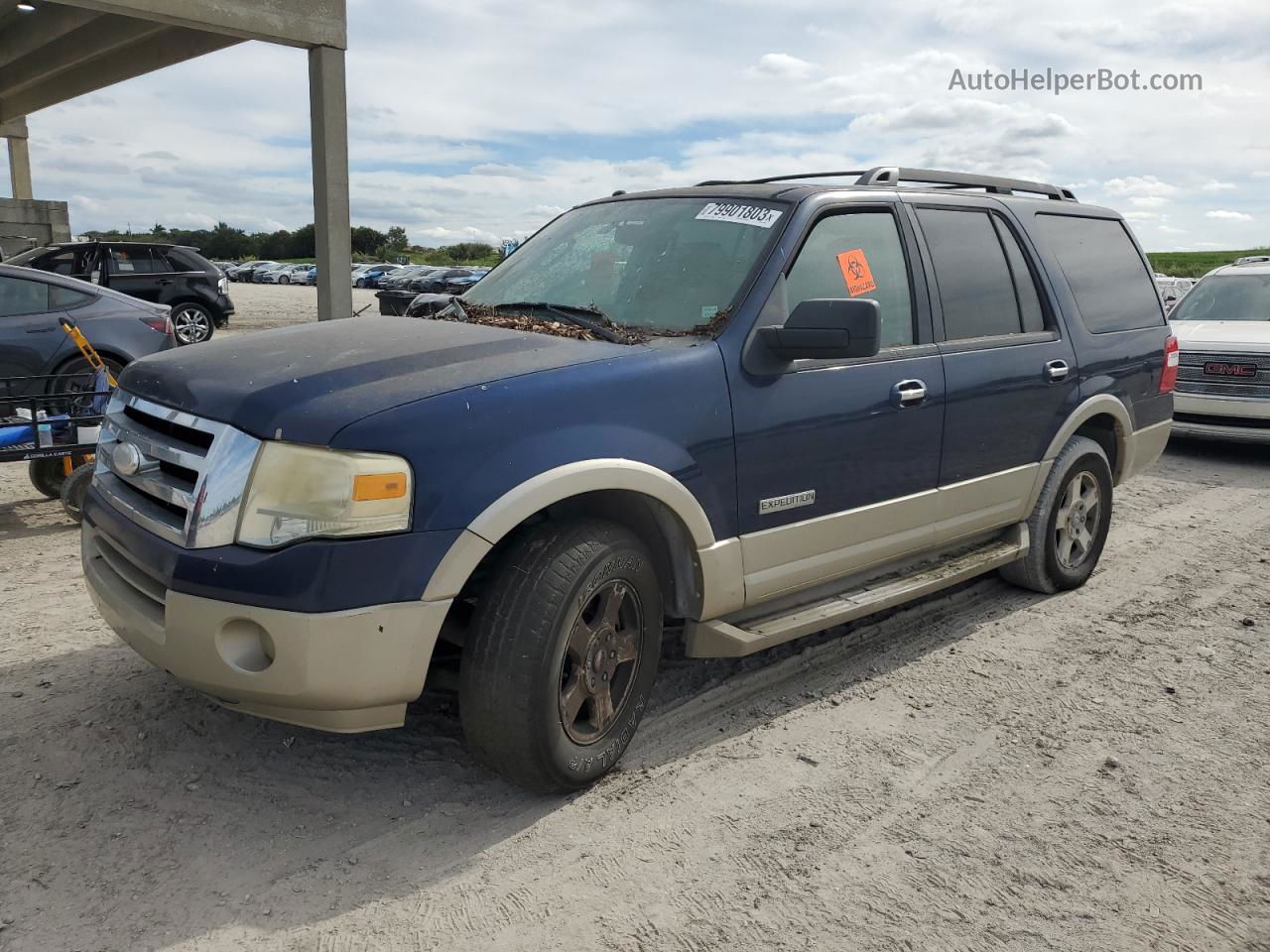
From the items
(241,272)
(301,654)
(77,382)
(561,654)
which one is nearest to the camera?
(301,654)

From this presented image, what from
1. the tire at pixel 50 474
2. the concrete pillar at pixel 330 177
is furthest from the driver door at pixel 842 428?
the concrete pillar at pixel 330 177

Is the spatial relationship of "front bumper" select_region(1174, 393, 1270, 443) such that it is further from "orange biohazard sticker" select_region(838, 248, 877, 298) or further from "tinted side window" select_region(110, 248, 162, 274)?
"tinted side window" select_region(110, 248, 162, 274)

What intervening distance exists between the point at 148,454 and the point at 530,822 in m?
1.62

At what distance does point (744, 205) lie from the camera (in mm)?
3988

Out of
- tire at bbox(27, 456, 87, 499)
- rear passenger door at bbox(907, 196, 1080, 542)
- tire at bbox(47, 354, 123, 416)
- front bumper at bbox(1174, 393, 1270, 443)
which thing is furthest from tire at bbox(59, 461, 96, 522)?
front bumper at bbox(1174, 393, 1270, 443)

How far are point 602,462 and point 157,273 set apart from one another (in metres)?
16.0

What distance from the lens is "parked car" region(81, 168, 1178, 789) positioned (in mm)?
2729

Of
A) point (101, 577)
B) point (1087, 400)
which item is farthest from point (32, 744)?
point (1087, 400)

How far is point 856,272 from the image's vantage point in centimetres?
405

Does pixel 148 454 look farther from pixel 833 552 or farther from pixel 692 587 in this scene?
pixel 833 552

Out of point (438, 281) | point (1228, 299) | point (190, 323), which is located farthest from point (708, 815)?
point (438, 281)

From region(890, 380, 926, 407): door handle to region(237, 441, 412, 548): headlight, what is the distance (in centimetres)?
211

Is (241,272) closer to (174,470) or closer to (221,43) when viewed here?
(221,43)

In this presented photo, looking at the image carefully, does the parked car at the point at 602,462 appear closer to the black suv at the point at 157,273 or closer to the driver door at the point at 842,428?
the driver door at the point at 842,428
